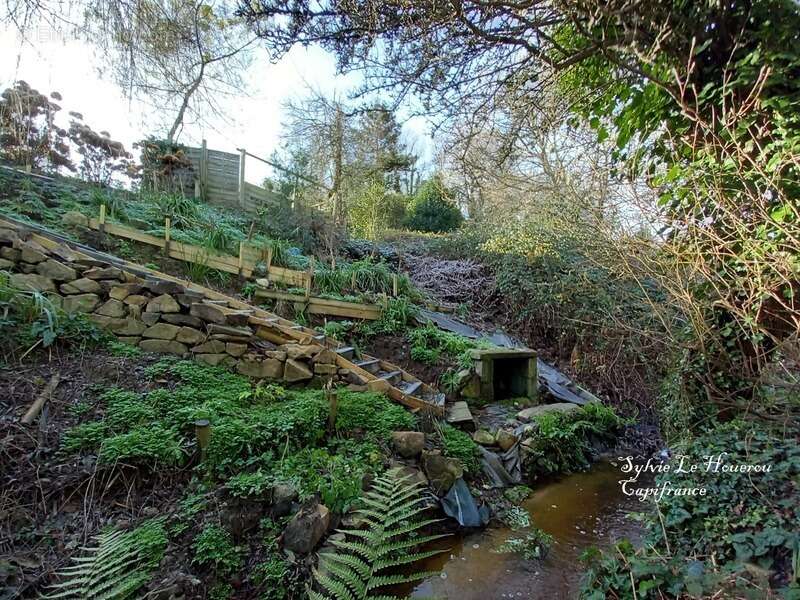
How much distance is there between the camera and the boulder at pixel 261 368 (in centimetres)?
351

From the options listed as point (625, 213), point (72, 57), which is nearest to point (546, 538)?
point (625, 213)

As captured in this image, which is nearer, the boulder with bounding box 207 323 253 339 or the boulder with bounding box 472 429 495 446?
the boulder with bounding box 207 323 253 339

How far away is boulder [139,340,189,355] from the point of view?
3373mm

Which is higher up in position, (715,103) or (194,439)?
(715,103)

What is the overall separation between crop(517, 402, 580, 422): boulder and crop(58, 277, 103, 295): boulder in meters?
4.16

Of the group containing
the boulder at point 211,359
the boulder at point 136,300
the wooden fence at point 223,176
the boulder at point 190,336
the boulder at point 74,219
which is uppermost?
the wooden fence at point 223,176

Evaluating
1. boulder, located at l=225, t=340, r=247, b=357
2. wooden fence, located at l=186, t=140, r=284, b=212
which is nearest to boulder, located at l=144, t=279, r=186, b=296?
boulder, located at l=225, t=340, r=247, b=357

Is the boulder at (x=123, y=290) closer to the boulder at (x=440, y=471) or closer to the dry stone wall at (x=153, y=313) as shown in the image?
the dry stone wall at (x=153, y=313)

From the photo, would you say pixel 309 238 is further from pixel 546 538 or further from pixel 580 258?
pixel 546 538

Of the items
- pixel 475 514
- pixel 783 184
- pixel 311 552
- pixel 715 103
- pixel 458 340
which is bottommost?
pixel 475 514

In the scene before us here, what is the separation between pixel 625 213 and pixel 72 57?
4100mm

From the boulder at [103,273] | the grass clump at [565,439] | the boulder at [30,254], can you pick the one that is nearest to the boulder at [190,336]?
the boulder at [103,273]

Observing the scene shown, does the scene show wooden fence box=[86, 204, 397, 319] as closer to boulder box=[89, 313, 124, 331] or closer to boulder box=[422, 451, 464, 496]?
boulder box=[89, 313, 124, 331]

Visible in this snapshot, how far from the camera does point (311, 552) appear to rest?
6.91 ft
